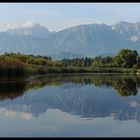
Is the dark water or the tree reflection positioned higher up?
the tree reflection

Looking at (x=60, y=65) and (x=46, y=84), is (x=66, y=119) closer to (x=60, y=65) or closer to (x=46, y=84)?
(x=46, y=84)

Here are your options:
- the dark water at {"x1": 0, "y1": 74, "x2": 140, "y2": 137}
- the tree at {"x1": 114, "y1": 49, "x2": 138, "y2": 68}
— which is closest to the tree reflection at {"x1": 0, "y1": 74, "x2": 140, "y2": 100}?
the dark water at {"x1": 0, "y1": 74, "x2": 140, "y2": 137}

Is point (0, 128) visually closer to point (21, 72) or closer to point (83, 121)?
point (83, 121)

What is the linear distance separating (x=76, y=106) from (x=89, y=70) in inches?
2498

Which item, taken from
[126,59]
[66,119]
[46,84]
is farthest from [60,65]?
[66,119]

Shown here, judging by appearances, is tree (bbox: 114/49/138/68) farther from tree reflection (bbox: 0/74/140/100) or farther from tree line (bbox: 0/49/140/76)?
tree reflection (bbox: 0/74/140/100)

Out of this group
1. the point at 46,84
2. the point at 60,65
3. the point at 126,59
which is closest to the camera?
the point at 46,84

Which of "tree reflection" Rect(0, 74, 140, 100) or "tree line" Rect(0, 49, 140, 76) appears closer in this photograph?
"tree reflection" Rect(0, 74, 140, 100)

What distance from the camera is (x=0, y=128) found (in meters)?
10.5

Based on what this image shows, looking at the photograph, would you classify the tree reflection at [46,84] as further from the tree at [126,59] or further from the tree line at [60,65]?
the tree at [126,59]

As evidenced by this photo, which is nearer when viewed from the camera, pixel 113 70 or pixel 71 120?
pixel 71 120

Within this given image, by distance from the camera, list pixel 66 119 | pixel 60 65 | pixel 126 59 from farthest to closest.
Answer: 1. pixel 126 59
2. pixel 60 65
3. pixel 66 119

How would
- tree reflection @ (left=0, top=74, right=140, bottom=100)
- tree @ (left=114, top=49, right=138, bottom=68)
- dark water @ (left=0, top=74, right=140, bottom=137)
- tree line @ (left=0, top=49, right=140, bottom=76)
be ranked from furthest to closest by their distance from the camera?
tree @ (left=114, top=49, right=138, bottom=68)
tree line @ (left=0, top=49, right=140, bottom=76)
tree reflection @ (left=0, top=74, right=140, bottom=100)
dark water @ (left=0, top=74, right=140, bottom=137)

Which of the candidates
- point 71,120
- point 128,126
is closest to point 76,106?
point 71,120
